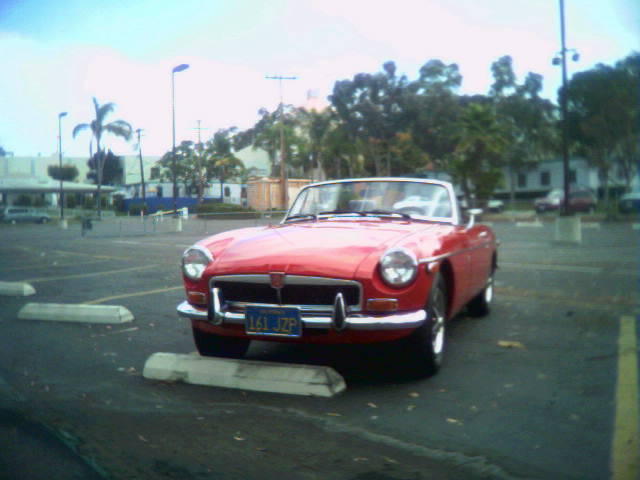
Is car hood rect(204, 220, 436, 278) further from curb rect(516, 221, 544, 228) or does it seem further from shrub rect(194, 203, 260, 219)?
curb rect(516, 221, 544, 228)

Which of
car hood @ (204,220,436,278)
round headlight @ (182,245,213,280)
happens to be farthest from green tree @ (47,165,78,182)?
car hood @ (204,220,436,278)

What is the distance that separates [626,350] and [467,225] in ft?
5.23

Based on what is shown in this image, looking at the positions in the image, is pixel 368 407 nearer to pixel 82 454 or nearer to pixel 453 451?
pixel 453 451

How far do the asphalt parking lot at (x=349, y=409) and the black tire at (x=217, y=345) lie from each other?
22 cm

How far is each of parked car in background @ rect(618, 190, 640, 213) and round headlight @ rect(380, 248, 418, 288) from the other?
77.7 feet

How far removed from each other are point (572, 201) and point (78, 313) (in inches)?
746

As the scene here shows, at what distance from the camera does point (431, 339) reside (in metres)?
4.09

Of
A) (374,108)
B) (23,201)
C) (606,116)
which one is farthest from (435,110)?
(23,201)

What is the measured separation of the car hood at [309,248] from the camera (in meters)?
3.97

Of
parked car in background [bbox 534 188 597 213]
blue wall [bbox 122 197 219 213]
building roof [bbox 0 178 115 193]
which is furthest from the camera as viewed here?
building roof [bbox 0 178 115 193]

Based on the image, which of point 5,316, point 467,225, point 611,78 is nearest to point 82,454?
point 467,225

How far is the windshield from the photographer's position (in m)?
5.35

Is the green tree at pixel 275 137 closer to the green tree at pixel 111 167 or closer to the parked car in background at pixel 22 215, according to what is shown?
the green tree at pixel 111 167

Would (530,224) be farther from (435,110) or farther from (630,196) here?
(435,110)
